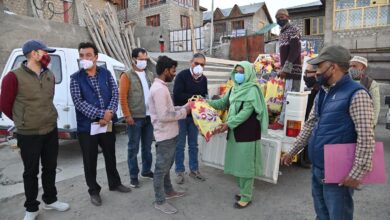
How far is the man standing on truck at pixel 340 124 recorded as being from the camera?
1965 mm

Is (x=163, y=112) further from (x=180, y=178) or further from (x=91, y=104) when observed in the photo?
(x=180, y=178)

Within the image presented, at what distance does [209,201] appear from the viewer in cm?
372

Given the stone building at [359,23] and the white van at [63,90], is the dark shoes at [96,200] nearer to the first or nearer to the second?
the white van at [63,90]


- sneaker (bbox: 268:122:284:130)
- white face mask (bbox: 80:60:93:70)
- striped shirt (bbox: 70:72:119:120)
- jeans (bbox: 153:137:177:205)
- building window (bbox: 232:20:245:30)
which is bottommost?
jeans (bbox: 153:137:177:205)

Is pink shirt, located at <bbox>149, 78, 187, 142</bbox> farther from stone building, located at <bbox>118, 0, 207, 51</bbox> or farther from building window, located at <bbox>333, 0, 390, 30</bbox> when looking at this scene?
stone building, located at <bbox>118, 0, 207, 51</bbox>

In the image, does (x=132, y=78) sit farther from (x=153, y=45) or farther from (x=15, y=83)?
→ (x=153, y=45)

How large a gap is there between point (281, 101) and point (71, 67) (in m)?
3.47

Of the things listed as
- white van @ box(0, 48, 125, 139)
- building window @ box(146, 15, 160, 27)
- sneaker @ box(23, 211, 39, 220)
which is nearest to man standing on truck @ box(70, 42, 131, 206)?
sneaker @ box(23, 211, 39, 220)

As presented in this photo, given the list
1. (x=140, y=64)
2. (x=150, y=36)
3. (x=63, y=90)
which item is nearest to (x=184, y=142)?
(x=140, y=64)

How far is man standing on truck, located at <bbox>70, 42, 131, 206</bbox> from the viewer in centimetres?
351

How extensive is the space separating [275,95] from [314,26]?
1927 cm

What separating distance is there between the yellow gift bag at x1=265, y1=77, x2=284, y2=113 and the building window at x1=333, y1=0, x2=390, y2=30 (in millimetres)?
13832

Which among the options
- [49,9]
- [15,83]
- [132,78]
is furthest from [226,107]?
[49,9]

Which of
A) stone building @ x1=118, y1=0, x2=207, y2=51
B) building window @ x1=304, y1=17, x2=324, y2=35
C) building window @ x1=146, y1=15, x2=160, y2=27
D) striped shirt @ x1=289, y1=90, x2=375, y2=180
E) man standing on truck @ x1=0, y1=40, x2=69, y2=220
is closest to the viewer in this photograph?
striped shirt @ x1=289, y1=90, x2=375, y2=180
